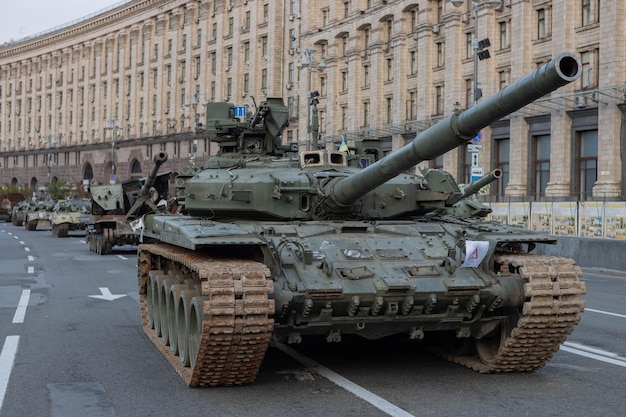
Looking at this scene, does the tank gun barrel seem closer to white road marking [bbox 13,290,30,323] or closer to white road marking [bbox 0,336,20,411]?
white road marking [bbox 0,336,20,411]

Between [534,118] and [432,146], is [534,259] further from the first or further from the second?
[534,118]

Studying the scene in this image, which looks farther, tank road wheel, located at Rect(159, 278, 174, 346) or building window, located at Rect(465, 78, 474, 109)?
building window, located at Rect(465, 78, 474, 109)

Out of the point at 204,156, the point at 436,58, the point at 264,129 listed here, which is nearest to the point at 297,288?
the point at 264,129

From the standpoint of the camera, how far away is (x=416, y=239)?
9.42 meters

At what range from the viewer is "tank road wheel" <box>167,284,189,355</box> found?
9633 millimetres

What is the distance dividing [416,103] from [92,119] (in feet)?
194

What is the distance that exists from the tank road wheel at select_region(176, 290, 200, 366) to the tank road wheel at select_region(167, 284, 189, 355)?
0.20ft

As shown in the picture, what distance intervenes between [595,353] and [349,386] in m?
3.52

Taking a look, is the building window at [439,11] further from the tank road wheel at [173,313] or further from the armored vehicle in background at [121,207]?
the tank road wheel at [173,313]

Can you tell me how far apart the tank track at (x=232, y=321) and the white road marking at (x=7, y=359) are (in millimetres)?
1794

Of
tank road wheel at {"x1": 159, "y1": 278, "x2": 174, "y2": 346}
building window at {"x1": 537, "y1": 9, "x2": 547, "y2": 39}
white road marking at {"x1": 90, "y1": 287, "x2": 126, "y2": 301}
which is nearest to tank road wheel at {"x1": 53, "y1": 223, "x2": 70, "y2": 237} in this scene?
building window at {"x1": 537, "y1": 9, "x2": 547, "y2": 39}

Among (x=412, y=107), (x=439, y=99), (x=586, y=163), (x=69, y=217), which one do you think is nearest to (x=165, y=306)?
(x=586, y=163)

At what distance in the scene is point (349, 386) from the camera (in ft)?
28.5

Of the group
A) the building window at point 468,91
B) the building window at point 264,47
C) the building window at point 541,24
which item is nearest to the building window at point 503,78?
the building window at point 468,91
